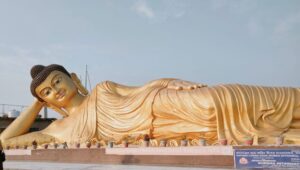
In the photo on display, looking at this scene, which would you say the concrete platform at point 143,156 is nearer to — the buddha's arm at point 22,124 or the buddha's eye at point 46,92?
the buddha's arm at point 22,124

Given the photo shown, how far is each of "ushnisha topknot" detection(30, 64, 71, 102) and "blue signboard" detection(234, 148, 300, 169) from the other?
7088mm

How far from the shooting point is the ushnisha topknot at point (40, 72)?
12.0 meters

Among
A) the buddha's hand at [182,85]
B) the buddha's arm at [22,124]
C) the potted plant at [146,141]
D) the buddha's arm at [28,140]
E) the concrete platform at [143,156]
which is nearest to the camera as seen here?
the concrete platform at [143,156]

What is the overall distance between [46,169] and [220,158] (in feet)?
11.4

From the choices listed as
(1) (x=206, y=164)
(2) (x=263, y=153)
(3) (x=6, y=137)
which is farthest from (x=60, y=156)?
(2) (x=263, y=153)

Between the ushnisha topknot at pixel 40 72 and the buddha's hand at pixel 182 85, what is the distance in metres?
3.96

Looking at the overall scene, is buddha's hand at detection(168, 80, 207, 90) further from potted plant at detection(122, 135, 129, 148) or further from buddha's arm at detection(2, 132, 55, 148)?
buddha's arm at detection(2, 132, 55, 148)

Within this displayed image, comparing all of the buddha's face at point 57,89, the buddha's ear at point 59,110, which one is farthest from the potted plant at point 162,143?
the buddha's ear at point 59,110

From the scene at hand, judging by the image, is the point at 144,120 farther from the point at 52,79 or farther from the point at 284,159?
the point at 284,159

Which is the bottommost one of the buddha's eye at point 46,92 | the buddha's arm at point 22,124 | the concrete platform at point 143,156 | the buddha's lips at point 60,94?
the concrete platform at point 143,156

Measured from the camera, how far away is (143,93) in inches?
411

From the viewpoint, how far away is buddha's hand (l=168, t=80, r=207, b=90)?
32.1ft

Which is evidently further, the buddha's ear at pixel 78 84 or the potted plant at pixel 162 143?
the buddha's ear at pixel 78 84

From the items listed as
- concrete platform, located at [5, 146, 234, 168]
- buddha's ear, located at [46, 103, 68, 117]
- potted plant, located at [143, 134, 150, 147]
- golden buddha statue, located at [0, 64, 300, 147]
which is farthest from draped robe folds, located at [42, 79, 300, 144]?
concrete platform, located at [5, 146, 234, 168]
